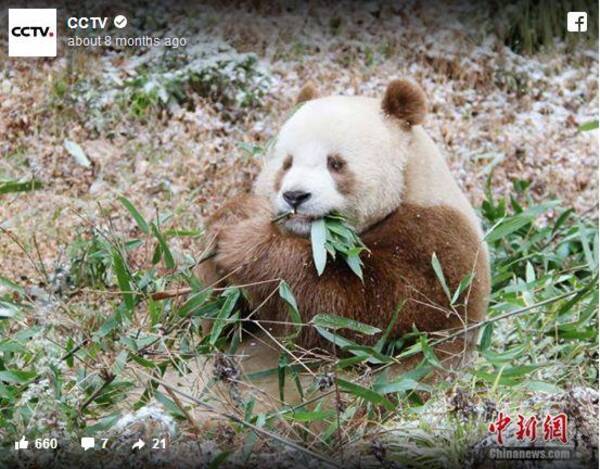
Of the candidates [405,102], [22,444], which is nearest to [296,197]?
[405,102]

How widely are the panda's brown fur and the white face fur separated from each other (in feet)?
0.19

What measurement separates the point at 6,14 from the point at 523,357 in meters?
1.80

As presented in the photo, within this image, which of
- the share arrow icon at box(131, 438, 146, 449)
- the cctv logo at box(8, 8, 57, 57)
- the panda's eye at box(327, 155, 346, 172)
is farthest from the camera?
the panda's eye at box(327, 155, 346, 172)

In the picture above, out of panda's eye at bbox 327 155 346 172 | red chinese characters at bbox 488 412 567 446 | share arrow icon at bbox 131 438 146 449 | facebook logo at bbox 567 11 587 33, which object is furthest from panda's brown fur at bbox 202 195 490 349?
facebook logo at bbox 567 11 587 33

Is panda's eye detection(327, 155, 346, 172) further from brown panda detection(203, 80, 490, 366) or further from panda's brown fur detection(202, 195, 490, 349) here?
panda's brown fur detection(202, 195, 490, 349)

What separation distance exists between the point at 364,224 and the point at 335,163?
187 mm

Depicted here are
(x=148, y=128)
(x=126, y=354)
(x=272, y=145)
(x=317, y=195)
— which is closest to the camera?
(x=126, y=354)

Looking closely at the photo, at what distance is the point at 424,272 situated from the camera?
2775 millimetres

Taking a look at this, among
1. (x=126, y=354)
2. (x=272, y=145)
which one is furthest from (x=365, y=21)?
(x=126, y=354)

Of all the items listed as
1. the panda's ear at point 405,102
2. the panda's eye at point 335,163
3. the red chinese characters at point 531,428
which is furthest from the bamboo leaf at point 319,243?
the red chinese characters at point 531,428

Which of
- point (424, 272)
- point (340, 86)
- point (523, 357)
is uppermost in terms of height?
point (340, 86)

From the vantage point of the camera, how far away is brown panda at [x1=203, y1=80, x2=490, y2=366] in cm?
275

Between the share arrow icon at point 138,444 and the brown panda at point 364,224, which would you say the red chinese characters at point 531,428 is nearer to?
the brown panda at point 364,224

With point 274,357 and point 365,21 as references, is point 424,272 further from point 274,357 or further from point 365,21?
point 365,21
